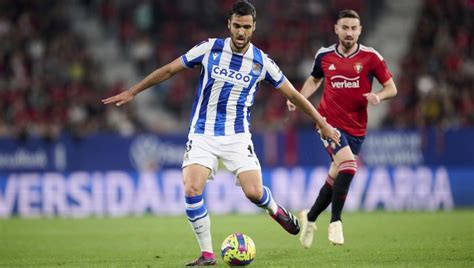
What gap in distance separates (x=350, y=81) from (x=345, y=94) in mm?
164

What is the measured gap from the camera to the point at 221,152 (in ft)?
30.2

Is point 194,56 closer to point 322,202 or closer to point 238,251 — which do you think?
point 238,251

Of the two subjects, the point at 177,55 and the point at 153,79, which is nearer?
the point at 153,79

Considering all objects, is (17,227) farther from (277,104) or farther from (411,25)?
(411,25)

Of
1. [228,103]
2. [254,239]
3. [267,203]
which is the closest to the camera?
[228,103]

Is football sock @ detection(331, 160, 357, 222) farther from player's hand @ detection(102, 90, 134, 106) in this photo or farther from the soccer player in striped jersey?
player's hand @ detection(102, 90, 134, 106)

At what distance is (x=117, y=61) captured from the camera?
87.1 ft

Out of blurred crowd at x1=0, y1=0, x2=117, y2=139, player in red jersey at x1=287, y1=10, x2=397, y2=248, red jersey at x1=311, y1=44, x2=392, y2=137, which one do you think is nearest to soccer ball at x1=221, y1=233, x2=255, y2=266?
player in red jersey at x1=287, y1=10, x2=397, y2=248

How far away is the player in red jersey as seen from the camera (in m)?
10.7

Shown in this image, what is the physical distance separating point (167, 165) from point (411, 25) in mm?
8580

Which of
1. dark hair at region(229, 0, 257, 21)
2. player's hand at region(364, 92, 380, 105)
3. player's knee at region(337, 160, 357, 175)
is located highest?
dark hair at region(229, 0, 257, 21)

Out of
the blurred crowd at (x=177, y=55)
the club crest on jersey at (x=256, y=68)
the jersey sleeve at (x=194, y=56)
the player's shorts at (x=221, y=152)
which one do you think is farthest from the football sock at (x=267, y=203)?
the blurred crowd at (x=177, y=55)

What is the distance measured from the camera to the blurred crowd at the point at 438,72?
2120 centimetres

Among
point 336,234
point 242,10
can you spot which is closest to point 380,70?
point 336,234
